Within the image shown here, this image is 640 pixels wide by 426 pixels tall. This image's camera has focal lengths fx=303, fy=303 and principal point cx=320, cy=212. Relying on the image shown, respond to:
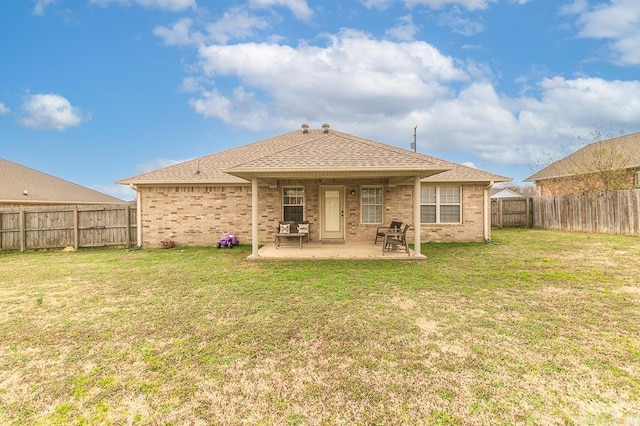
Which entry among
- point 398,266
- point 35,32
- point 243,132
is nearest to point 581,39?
point 398,266

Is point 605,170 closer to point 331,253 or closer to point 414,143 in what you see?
point 414,143

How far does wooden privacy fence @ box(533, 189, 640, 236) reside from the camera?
12.6 metres

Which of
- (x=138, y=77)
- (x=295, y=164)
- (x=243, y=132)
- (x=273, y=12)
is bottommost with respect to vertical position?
(x=295, y=164)

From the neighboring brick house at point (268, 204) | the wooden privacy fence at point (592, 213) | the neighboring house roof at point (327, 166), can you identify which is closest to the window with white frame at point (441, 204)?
the neighboring brick house at point (268, 204)

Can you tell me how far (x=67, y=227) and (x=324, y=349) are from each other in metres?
13.1

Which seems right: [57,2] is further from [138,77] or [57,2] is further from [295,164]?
[295,164]

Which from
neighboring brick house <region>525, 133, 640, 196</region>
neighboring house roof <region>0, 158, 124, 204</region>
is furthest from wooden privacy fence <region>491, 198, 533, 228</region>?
neighboring house roof <region>0, 158, 124, 204</region>

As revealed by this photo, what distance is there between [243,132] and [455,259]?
576 inches

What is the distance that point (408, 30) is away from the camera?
13516 millimetres

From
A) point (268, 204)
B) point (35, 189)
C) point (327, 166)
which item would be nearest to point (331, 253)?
point (327, 166)

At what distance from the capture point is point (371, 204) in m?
11.6

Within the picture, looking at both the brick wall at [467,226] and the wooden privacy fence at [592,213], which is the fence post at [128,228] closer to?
the brick wall at [467,226]

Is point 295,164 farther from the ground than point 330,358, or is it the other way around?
point 295,164

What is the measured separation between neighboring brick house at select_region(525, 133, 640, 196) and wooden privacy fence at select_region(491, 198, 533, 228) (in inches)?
104
